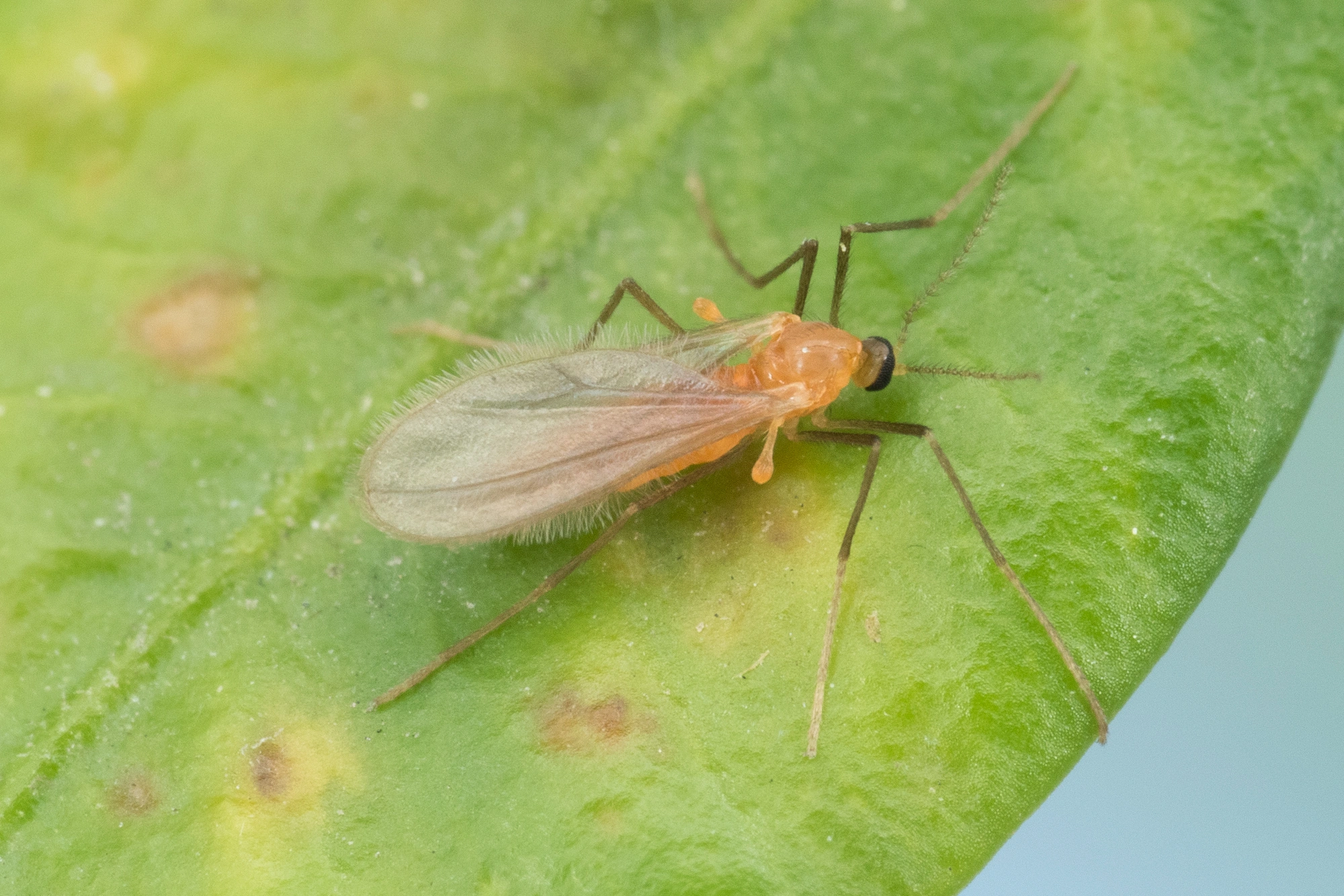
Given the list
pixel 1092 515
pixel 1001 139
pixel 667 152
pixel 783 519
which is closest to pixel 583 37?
pixel 667 152

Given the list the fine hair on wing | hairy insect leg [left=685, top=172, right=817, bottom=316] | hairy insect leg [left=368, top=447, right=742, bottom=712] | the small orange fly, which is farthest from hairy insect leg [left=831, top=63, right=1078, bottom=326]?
hairy insect leg [left=368, top=447, right=742, bottom=712]

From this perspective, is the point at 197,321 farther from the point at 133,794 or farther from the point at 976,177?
the point at 976,177

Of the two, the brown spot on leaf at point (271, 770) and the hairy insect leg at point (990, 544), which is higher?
the hairy insect leg at point (990, 544)

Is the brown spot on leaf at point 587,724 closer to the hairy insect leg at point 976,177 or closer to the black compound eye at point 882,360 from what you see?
the black compound eye at point 882,360

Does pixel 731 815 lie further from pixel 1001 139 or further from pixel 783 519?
pixel 1001 139

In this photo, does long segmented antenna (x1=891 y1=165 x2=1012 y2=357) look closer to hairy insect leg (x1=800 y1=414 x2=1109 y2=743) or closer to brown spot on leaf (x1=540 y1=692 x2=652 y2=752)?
hairy insect leg (x1=800 y1=414 x2=1109 y2=743)

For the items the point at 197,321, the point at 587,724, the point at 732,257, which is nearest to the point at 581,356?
the point at 732,257

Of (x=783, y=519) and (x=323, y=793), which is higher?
(x=783, y=519)

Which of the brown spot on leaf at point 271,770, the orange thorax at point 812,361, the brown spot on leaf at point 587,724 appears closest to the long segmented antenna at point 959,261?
the orange thorax at point 812,361
